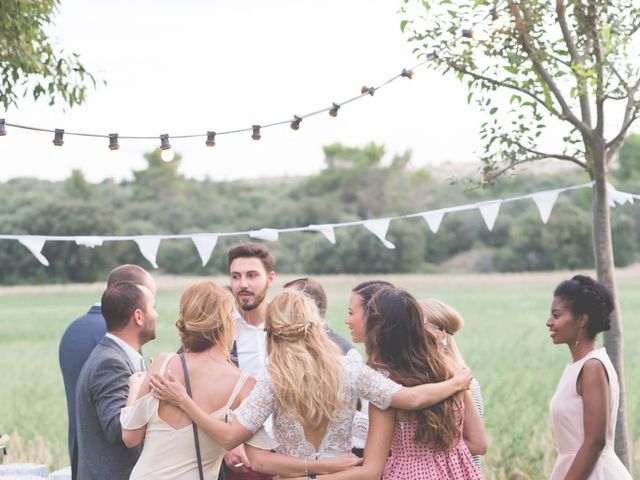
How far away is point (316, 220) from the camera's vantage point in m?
40.4

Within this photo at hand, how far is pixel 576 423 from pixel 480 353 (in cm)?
1149

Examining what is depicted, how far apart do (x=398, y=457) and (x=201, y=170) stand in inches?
1721

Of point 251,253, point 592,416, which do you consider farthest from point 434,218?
point 592,416

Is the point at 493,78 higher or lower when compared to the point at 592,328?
higher

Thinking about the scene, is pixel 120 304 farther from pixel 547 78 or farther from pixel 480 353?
pixel 480 353

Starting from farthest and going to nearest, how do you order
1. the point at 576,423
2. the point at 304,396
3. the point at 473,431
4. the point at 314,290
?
the point at 314,290 < the point at 576,423 < the point at 473,431 < the point at 304,396

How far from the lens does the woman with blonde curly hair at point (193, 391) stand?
117 inches

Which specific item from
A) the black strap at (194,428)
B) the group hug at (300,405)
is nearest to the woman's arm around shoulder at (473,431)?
the group hug at (300,405)

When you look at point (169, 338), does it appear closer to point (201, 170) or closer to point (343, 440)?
point (343, 440)

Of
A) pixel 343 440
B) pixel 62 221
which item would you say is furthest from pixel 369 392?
pixel 62 221

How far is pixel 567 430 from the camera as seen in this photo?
3.32m

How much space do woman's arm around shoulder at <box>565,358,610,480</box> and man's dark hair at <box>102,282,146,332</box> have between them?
5.13 feet

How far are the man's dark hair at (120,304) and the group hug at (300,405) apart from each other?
0.13 meters

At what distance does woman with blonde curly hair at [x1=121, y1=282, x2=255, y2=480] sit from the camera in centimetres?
296
